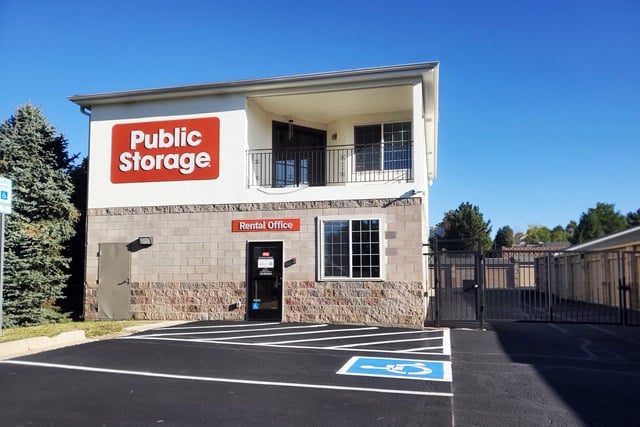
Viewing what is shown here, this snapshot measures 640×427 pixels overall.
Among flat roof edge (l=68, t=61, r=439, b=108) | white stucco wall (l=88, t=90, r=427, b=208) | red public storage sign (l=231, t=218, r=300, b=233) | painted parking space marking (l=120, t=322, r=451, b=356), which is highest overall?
flat roof edge (l=68, t=61, r=439, b=108)

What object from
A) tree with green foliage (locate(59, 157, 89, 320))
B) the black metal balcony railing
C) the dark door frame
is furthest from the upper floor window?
tree with green foliage (locate(59, 157, 89, 320))

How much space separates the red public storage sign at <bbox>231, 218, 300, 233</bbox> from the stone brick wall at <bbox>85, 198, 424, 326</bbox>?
0.12 m

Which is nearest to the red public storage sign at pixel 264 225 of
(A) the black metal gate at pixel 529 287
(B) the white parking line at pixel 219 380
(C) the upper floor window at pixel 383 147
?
(C) the upper floor window at pixel 383 147

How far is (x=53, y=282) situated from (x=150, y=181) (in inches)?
173

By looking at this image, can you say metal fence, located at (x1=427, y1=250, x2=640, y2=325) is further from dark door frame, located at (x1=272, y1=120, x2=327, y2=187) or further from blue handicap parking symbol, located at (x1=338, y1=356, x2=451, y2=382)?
blue handicap parking symbol, located at (x1=338, y1=356, x2=451, y2=382)

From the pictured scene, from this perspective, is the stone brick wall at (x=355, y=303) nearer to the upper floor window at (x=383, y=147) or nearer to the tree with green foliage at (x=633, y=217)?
the upper floor window at (x=383, y=147)

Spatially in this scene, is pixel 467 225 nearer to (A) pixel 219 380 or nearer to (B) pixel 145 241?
(B) pixel 145 241

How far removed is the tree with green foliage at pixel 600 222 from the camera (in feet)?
239

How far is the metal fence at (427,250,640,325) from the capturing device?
1365cm

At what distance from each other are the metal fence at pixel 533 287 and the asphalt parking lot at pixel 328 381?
7.00 feet

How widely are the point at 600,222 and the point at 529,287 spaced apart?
67.0m

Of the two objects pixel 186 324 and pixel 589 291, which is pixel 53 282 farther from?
pixel 589 291

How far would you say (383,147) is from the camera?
16.4m

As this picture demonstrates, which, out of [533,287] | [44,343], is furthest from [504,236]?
[44,343]
